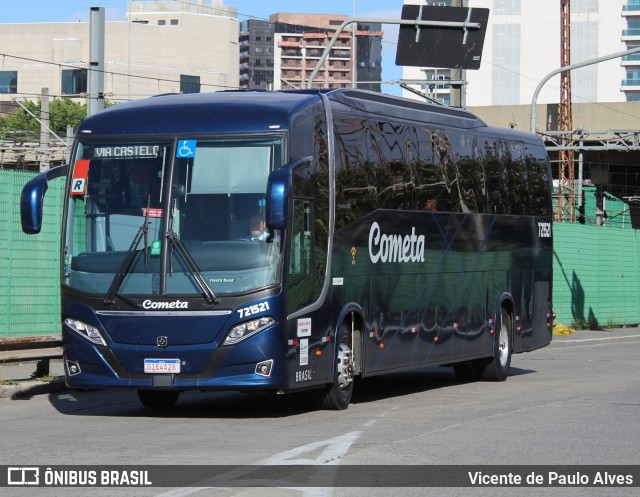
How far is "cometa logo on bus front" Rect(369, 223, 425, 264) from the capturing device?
1552cm

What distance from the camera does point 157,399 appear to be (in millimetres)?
14852

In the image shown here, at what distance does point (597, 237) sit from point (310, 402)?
2570cm

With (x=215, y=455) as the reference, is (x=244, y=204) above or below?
above

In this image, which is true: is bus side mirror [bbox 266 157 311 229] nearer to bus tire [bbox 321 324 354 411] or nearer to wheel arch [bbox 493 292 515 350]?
bus tire [bbox 321 324 354 411]

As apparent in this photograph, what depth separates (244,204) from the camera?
13.1 meters

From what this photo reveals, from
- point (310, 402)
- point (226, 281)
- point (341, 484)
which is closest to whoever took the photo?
point (341, 484)

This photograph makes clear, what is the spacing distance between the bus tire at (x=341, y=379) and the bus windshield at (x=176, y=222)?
184cm

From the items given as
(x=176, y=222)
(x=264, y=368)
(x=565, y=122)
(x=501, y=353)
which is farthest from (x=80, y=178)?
(x=565, y=122)

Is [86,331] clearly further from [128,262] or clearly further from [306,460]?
[306,460]

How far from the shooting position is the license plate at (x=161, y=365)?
513 inches

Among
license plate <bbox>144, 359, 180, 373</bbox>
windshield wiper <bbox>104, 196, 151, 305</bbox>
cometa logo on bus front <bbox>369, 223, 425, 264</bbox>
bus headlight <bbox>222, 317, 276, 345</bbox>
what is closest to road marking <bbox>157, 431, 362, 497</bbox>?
bus headlight <bbox>222, 317, 276, 345</bbox>

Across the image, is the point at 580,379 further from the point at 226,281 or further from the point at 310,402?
the point at 226,281

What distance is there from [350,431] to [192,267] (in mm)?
2388

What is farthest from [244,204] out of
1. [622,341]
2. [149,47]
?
[149,47]
